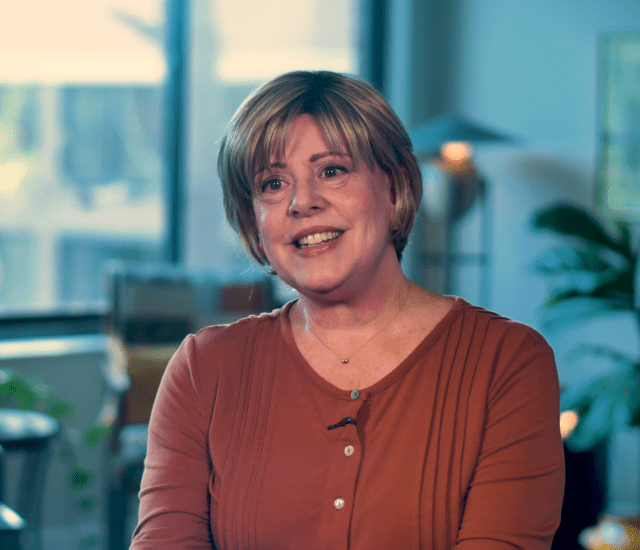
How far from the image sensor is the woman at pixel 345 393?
1.01 metres

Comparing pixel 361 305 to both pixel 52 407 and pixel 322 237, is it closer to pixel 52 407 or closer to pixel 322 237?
pixel 322 237

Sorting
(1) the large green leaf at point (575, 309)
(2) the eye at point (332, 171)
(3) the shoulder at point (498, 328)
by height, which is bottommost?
(1) the large green leaf at point (575, 309)

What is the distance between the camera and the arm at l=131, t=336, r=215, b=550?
1.08 meters

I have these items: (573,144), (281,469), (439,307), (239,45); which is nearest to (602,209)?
(573,144)

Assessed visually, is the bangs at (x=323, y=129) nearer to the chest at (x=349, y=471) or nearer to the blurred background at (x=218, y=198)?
the chest at (x=349, y=471)

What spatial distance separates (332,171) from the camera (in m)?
1.10

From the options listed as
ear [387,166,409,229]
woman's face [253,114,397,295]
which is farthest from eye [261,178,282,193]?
ear [387,166,409,229]

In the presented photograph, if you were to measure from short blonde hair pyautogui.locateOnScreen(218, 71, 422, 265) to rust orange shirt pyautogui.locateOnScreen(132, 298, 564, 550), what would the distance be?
0.83 feet

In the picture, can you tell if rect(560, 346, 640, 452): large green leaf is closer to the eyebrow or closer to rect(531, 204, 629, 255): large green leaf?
rect(531, 204, 629, 255): large green leaf

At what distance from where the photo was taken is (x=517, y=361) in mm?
1049

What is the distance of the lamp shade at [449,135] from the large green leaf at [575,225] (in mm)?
586

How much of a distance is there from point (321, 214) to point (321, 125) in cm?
12

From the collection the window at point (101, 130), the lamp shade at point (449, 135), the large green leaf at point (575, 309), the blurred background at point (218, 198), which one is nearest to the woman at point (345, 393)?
the blurred background at point (218, 198)

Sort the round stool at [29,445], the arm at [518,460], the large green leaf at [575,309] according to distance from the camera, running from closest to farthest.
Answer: the arm at [518,460]
the round stool at [29,445]
the large green leaf at [575,309]
